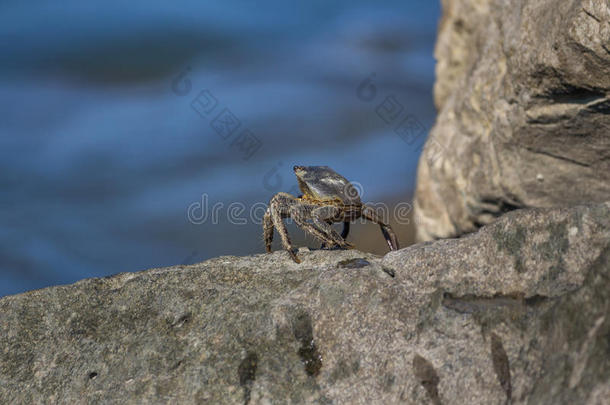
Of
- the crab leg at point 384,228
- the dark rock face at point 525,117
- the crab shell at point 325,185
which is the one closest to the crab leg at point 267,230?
the crab shell at point 325,185

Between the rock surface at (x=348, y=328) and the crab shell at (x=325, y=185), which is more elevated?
the crab shell at (x=325, y=185)

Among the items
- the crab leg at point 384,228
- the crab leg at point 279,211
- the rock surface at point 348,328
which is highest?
the crab leg at point 279,211

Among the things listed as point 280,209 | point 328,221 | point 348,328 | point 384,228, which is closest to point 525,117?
point 384,228

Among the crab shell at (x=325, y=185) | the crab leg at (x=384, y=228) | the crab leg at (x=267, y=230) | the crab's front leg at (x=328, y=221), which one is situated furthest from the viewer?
the crab leg at (x=384, y=228)

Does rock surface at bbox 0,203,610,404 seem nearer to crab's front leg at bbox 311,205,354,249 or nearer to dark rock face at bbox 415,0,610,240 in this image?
crab's front leg at bbox 311,205,354,249

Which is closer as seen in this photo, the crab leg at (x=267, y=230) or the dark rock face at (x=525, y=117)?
the dark rock face at (x=525, y=117)

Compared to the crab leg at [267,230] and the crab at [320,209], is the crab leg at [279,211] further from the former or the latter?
the crab leg at [267,230]

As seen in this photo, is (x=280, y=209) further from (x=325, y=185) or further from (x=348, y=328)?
(x=348, y=328)
